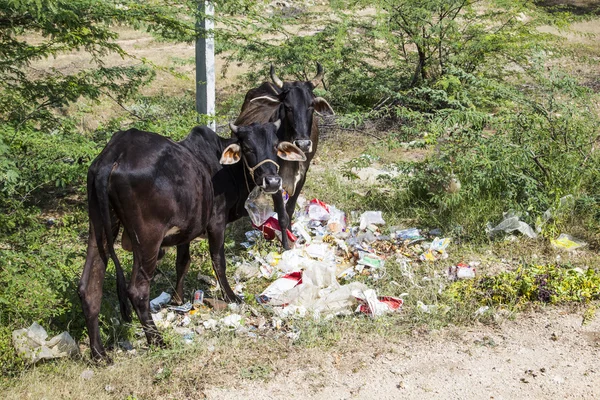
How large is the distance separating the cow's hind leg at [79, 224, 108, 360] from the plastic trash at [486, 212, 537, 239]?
3.84 meters

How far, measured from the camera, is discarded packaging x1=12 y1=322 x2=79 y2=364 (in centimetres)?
477

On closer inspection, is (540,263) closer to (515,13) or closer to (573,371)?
(573,371)

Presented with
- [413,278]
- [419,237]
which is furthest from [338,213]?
[413,278]

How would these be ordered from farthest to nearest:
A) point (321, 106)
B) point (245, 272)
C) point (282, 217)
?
point (321, 106) → point (282, 217) → point (245, 272)

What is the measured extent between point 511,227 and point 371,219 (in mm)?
1467

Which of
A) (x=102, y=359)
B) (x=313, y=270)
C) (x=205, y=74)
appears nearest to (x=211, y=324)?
(x=102, y=359)

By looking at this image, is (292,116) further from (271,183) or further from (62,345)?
(62,345)

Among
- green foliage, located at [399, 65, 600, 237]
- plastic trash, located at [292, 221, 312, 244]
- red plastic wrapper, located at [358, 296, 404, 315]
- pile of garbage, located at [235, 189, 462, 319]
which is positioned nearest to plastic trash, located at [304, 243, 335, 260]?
pile of garbage, located at [235, 189, 462, 319]

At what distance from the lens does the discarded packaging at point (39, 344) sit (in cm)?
477

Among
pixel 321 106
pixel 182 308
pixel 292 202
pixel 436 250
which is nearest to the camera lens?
pixel 182 308

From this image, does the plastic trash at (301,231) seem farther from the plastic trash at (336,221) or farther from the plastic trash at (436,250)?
the plastic trash at (436,250)

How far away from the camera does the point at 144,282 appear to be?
16.2 feet

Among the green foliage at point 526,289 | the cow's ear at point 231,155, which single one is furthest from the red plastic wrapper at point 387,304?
the cow's ear at point 231,155

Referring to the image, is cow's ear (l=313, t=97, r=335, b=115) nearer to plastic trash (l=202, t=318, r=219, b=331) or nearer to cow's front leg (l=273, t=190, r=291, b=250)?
cow's front leg (l=273, t=190, r=291, b=250)
